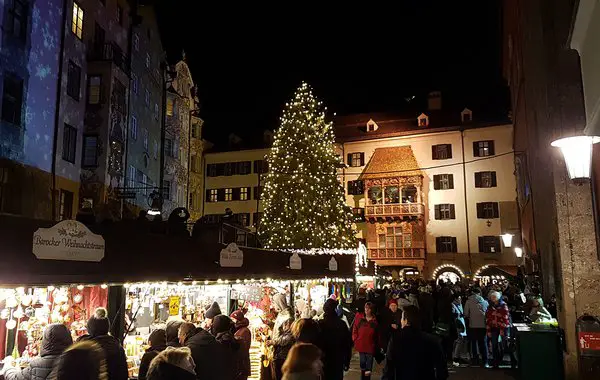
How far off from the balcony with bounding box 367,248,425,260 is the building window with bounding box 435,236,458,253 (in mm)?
1534

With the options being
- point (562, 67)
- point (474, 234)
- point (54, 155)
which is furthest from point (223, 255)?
point (474, 234)

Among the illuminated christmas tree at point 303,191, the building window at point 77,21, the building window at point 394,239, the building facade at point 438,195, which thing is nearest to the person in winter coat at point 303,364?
the building window at point 77,21

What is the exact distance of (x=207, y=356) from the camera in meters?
6.75

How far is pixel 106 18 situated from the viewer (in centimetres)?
2855

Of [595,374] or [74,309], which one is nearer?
[595,374]

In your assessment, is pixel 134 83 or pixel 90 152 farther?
pixel 134 83

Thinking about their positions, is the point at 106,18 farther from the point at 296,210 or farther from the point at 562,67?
the point at 562,67

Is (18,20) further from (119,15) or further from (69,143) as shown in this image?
(119,15)

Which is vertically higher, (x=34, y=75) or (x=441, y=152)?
(x=441, y=152)

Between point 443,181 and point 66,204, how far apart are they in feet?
112

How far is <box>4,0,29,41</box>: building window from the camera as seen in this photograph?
20.0 meters

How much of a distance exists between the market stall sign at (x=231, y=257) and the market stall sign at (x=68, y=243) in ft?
12.5

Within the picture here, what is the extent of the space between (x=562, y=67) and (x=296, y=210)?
23083 mm

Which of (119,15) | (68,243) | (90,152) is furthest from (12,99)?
(68,243)
